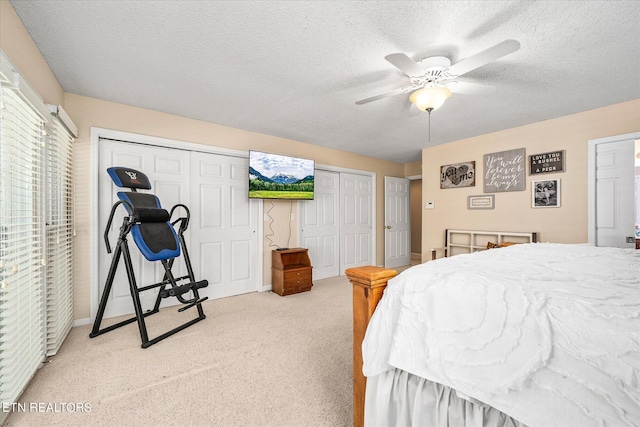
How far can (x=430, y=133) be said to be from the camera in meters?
3.92

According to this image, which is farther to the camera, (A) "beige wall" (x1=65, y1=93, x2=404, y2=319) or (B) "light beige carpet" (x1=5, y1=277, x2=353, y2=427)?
(A) "beige wall" (x1=65, y1=93, x2=404, y2=319)

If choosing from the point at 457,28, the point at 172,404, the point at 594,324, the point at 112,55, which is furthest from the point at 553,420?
the point at 112,55

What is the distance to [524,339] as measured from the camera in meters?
0.82

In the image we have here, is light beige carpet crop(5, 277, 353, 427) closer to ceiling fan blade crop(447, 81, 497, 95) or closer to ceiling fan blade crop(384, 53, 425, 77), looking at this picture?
ceiling fan blade crop(384, 53, 425, 77)

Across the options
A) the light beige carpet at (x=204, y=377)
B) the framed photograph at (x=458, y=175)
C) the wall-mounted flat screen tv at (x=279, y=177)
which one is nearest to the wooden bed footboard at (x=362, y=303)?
the light beige carpet at (x=204, y=377)

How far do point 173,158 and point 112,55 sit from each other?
1.37 metres

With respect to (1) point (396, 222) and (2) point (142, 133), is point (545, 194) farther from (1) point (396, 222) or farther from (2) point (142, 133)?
(2) point (142, 133)

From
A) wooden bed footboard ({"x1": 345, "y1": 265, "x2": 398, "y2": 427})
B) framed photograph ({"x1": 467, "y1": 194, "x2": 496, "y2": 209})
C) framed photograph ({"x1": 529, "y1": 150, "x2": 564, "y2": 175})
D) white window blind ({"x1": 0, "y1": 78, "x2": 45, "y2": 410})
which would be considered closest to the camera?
wooden bed footboard ({"x1": 345, "y1": 265, "x2": 398, "y2": 427})

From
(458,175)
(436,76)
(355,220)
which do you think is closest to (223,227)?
(355,220)

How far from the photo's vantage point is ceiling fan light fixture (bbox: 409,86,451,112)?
2100 millimetres

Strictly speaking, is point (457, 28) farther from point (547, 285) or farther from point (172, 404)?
point (172, 404)

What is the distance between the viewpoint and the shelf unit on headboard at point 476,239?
362 centimetres

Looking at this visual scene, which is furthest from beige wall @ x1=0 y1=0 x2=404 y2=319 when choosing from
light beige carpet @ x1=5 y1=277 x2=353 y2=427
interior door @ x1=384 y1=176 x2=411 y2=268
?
interior door @ x1=384 y1=176 x2=411 y2=268

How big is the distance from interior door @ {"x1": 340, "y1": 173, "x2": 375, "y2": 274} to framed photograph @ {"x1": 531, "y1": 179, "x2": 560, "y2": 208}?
2.62 m
